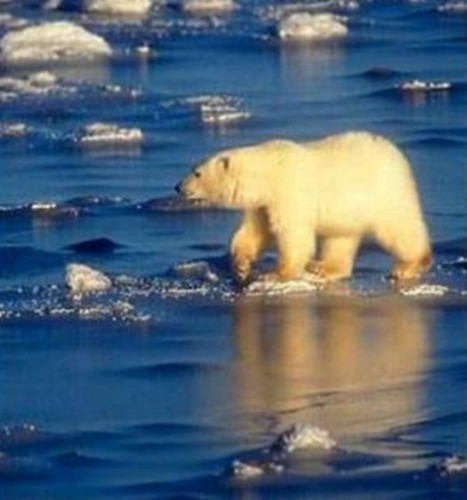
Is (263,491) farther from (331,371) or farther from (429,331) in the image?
(429,331)

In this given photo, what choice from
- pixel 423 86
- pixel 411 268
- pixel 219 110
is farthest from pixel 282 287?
pixel 423 86

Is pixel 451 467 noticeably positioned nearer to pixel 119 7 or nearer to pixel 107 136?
pixel 107 136

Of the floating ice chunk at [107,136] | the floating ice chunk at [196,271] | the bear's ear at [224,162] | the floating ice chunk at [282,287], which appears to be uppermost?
the bear's ear at [224,162]

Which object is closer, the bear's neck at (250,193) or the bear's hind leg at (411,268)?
the bear's hind leg at (411,268)

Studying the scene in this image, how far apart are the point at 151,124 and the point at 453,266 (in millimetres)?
6054

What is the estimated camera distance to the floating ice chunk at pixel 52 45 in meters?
24.7

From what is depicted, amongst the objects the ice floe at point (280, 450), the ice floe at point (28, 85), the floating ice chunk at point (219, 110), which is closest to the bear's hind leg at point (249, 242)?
the ice floe at point (280, 450)

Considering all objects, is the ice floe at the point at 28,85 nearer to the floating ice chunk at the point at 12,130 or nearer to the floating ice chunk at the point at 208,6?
the floating ice chunk at the point at 12,130

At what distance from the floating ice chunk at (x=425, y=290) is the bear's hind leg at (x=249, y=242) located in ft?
2.88

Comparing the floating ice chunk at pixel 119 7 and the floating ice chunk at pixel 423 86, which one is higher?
the floating ice chunk at pixel 119 7

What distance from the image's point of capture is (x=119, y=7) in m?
28.9

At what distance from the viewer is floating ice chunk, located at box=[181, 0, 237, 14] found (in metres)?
28.6

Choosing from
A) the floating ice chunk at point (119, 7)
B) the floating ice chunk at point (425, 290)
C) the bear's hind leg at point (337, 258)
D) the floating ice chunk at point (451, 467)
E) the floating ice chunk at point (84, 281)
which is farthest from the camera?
the floating ice chunk at point (119, 7)

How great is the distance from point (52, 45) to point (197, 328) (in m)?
12.0
